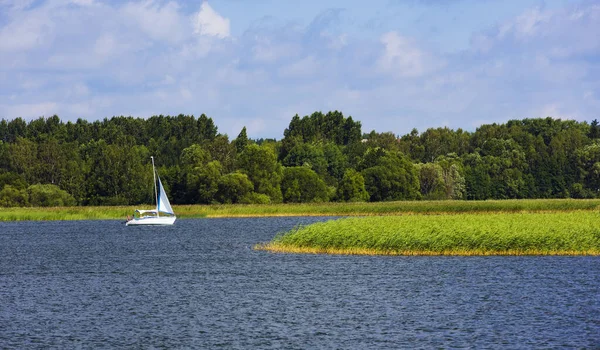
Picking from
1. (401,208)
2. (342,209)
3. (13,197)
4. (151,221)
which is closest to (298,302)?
(401,208)

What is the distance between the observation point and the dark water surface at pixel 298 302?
2939 centimetres

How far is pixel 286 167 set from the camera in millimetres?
161750

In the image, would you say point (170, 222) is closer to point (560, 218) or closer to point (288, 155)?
point (560, 218)

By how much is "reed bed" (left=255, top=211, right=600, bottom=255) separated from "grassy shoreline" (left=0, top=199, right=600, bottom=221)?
3291 centimetres

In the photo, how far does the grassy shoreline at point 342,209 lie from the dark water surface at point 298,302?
1679 inches

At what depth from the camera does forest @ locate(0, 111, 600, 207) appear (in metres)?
140

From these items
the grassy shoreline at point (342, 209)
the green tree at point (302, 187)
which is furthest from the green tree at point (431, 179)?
the grassy shoreline at point (342, 209)

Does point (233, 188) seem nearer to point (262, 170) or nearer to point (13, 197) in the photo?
point (262, 170)

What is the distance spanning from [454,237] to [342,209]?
2272 inches

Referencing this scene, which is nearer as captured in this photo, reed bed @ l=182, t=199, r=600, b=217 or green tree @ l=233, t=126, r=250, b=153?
reed bed @ l=182, t=199, r=600, b=217

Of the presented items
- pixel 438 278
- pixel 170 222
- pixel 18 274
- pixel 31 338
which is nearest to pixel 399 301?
pixel 438 278

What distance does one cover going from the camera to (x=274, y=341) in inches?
1144

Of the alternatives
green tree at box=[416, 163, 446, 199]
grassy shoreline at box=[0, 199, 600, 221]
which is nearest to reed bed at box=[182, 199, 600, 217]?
grassy shoreline at box=[0, 199, 600, 221]

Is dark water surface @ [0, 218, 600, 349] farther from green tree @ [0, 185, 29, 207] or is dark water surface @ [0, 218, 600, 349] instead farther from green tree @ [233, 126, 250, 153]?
green tree @ [233, 126, 250, 153]
